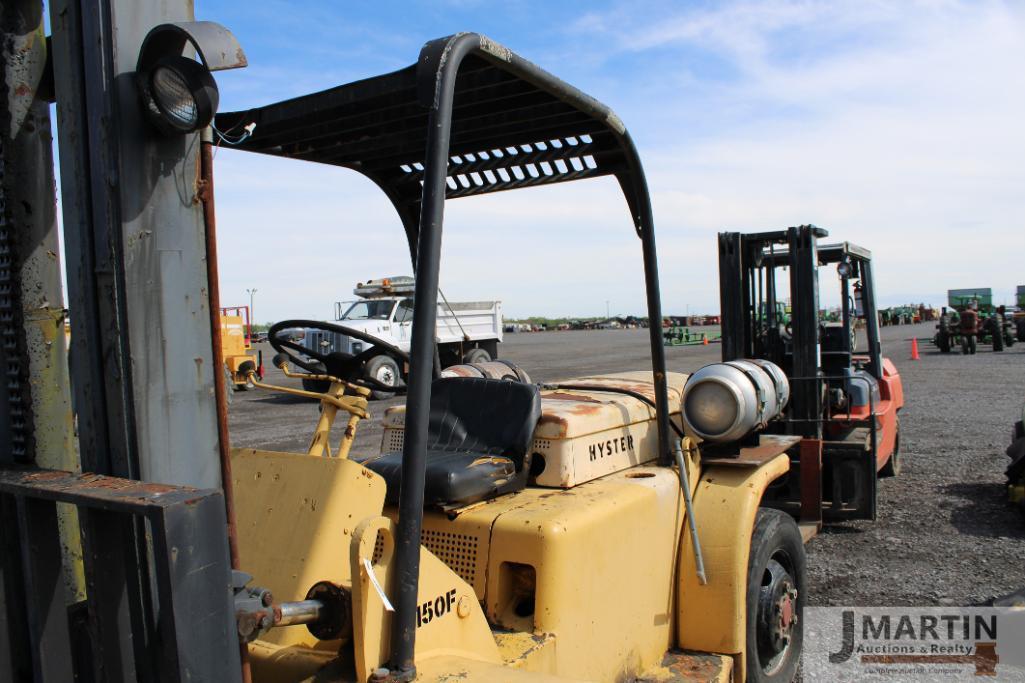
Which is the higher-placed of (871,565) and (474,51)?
(474,51)

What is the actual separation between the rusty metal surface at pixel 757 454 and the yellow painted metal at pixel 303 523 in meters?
1.89

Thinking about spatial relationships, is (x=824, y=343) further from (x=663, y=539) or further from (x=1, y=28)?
(x=1, y=28)

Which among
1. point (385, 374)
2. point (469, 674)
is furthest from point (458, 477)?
point (385, 374)

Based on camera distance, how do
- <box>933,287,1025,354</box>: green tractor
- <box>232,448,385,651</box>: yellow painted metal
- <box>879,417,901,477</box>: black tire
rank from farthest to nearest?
<box>933,287,1025,354</box>: green tractor < <box>879,417,901,477</box>: black tire < <box>232,448,385,651</box>: yellow painted metal

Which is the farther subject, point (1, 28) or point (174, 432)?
point (1, 28)

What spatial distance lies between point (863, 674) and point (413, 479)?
328 centimetres

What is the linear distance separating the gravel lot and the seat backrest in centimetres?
297

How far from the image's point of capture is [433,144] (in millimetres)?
2010

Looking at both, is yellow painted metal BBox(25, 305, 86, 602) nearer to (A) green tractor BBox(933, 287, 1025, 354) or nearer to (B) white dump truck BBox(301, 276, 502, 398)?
(B) white dump truck BBox(301, 276, 502, 398)

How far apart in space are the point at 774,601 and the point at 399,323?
16.5m

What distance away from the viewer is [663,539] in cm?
330

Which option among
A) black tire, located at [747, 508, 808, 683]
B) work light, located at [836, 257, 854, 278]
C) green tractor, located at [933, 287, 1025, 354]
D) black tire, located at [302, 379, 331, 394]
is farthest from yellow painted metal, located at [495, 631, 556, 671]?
green tractor, located at [933, 287, 1025, 354]

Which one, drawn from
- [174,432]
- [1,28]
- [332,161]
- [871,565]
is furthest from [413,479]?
[871,565]

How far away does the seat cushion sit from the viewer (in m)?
2.81
